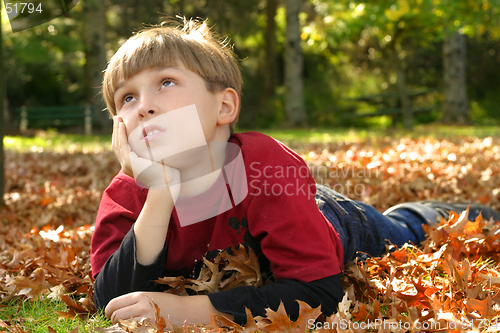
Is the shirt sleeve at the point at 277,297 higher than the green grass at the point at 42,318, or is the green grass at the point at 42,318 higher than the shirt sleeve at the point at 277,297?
the shirt sleeve at the point at 277,297

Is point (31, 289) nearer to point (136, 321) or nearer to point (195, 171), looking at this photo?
point (136, 321)

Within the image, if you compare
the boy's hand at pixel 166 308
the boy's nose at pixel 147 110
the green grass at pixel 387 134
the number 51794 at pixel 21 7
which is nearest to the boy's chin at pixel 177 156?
the boy's nose at pixel 147 110

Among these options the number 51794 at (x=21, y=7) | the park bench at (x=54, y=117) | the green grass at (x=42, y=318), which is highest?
the number 51794 at (x=21, y=7)

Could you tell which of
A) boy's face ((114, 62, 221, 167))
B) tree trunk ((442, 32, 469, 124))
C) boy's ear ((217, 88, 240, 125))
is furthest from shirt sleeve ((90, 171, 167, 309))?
tree trunk ((442, 32, 469, 124))

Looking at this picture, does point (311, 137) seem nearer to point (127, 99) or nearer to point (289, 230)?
point (127, 99)

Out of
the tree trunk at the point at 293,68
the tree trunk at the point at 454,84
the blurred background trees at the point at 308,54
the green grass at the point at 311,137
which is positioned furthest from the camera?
the tree trunk at the point at 454,84

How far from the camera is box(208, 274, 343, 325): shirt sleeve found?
1.77 metres

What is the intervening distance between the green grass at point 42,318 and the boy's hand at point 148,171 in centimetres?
59

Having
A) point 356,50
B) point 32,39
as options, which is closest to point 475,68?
point 356,50

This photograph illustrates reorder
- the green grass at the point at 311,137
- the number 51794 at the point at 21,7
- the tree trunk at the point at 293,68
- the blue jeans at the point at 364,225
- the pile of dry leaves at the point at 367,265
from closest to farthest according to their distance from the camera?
the pile of dry leaves at the point at 367,265
the blue jeans at the point at 364,225
the number 51794 at the point at 21,7
the green grass at the point at 311,137
the tree trunk at the point at 293,68

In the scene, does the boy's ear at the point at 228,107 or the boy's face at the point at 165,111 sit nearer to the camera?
the boy's face at the point at 165,111

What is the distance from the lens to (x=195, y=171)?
2002 mm

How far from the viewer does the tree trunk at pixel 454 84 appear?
15.5 m

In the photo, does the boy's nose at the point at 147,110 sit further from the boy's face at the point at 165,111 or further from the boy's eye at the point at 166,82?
the boy's eye at the point at 166,82
